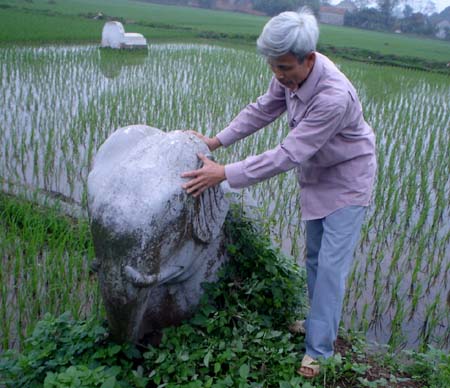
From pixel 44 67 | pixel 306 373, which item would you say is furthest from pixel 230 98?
pixel 306 373

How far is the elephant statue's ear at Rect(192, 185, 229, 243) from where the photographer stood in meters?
1.84

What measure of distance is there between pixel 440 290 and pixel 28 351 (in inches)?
95.3

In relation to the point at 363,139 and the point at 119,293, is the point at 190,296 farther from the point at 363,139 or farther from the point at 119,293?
the point at 363,139

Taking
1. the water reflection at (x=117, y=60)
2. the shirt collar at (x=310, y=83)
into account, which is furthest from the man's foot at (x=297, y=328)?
the water reflection at (x=117, y=60)

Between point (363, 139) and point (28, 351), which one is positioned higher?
point (363, 139)

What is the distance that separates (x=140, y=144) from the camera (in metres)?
1.91

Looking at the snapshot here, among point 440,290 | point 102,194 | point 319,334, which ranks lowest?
point 440,290

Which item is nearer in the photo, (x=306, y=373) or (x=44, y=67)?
(x=306, y=373)

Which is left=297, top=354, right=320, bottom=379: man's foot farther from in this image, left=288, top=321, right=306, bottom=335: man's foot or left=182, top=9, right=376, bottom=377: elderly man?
left=288, top=321, right=306, bottom=335: man's foot

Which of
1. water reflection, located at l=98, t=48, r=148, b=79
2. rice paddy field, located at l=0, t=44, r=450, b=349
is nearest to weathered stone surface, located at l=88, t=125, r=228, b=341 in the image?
rice paddy field, located at l=0, t=44, r=450, b=349

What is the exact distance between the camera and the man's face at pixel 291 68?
173 cm

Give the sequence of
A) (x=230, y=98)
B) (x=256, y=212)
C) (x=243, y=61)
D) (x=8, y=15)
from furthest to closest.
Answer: (x=8, y=15), (x=243, y=61), (x=230, y=98), (x=256, y=212)

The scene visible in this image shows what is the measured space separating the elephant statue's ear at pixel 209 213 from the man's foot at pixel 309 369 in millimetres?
622

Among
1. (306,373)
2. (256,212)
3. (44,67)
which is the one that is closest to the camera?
(306,373)
